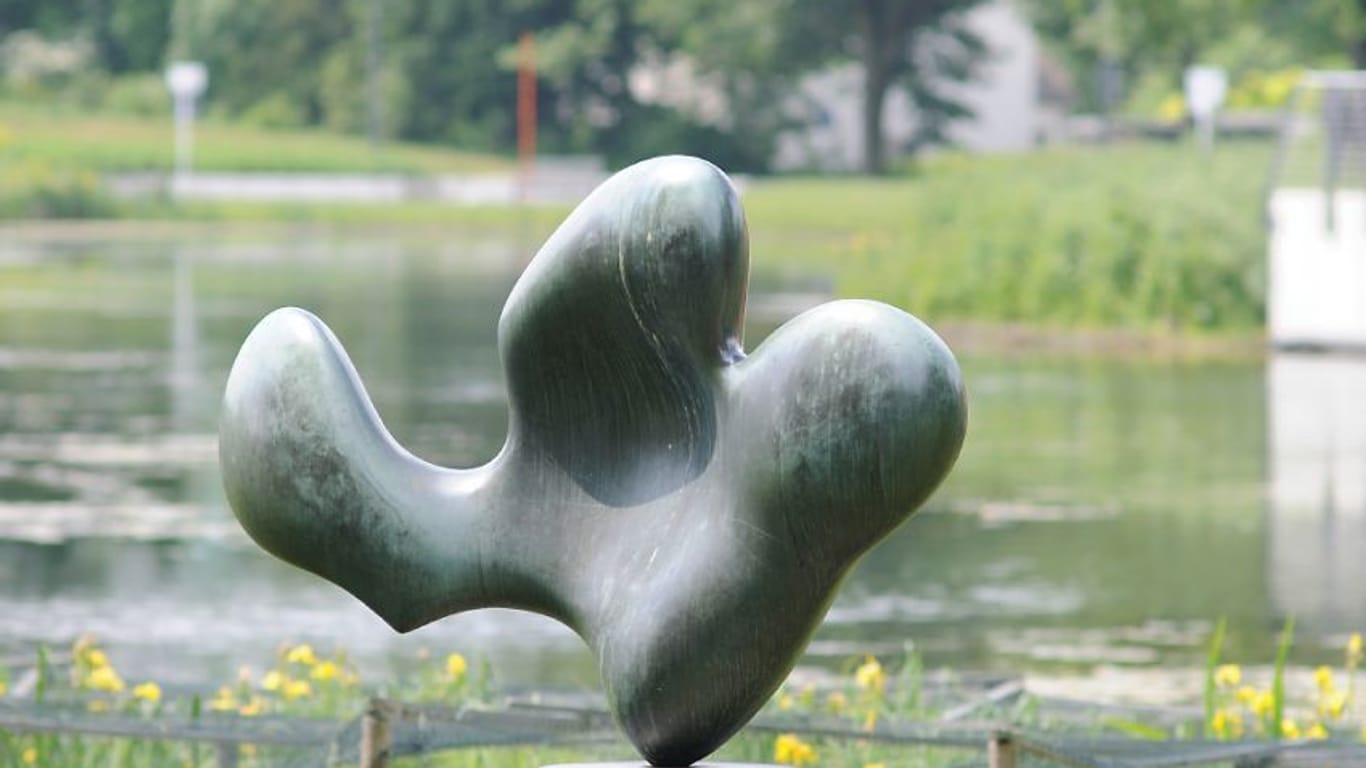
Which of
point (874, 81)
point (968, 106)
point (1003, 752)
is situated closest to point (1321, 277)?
point (1003, 752)

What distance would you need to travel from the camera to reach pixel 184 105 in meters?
65.0

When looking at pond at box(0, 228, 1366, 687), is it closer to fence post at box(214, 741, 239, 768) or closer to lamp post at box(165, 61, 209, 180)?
fence post at box(214, 741, 239, 768)

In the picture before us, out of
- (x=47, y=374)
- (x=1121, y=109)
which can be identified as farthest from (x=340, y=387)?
(x=1121, y=109)

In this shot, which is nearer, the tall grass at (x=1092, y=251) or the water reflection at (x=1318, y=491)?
the water reflection at (x=1318, y=491)

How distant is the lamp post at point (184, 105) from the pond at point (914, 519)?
102ft

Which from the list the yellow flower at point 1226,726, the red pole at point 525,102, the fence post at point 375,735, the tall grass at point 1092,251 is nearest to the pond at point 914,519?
the tall grass at point 1092,251

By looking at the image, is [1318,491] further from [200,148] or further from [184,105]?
[184,105]

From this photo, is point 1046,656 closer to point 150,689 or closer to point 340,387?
point 150,689

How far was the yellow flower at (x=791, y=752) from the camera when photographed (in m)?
5.99

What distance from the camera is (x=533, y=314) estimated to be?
4.04m

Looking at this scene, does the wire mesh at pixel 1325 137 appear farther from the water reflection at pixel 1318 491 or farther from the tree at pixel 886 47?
the tree at pixel 886 47

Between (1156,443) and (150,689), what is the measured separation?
10.7 m

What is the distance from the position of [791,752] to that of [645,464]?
2.08 meters

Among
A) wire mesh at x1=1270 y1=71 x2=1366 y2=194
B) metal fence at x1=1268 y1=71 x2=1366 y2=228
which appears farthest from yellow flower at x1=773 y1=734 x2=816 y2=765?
wire mesh at x1=1270 y1=71 x2=1366 y2=194
